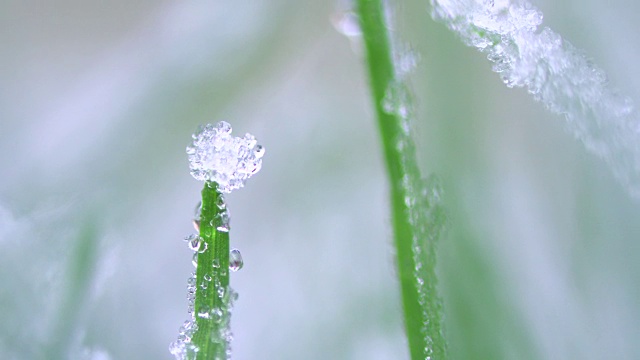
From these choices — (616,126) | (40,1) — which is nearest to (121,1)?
(40,1)

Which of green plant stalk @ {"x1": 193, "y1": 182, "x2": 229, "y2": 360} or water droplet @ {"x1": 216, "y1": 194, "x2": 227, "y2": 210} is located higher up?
water droplet @ {"x1": 216, "y1": 194, "x2": 227, "y2": 210}

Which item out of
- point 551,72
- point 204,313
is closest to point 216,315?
point 204,313

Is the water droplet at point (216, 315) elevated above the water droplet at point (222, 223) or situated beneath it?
situated beneath

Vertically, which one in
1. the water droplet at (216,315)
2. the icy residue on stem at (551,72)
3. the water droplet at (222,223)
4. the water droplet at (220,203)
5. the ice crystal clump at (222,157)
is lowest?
the water droplet at (216,315)

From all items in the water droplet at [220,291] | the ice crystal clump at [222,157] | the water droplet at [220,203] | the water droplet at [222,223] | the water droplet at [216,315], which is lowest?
the water droplet at [216,315]
